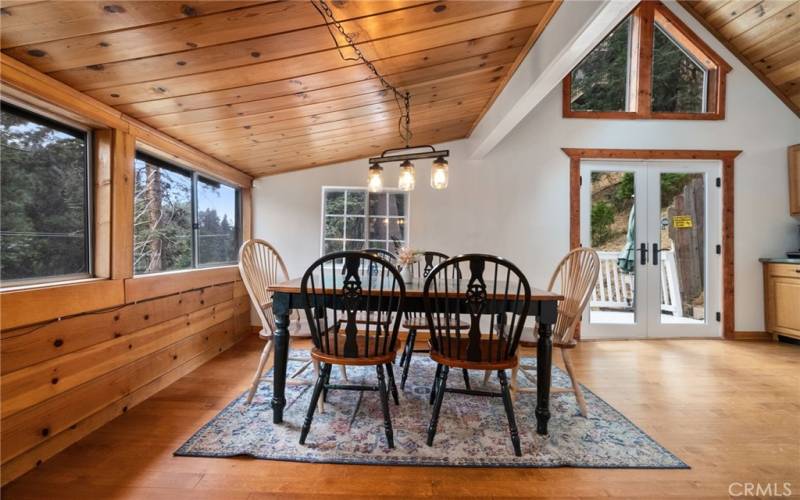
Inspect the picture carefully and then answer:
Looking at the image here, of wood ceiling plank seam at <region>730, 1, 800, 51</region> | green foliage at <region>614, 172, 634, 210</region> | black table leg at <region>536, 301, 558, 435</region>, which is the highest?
wood ceiling plank seam at <region>730, 1, 800, 51</region>

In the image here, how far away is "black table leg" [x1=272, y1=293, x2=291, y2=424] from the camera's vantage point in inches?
76.2

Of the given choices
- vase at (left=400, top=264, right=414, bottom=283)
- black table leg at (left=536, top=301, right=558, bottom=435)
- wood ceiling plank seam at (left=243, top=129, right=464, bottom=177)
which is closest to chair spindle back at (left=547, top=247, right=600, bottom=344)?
black table leg at (left=536, top=301, right=558, bottom=435)

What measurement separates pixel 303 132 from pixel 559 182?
9.61 feet

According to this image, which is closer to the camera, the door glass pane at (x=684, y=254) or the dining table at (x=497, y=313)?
the dining table at (x=497, y=313)

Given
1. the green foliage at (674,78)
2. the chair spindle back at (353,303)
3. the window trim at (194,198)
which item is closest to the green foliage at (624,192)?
the green foliage at (674,78)

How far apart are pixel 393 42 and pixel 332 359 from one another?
171 centimetres

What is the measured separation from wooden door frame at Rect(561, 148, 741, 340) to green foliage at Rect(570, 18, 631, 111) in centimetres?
59

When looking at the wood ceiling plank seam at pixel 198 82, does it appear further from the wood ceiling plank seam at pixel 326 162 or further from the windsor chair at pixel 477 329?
the wood ceiling plank seam at pixel 326 162

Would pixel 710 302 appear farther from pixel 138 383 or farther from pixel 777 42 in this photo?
pixel 138 383

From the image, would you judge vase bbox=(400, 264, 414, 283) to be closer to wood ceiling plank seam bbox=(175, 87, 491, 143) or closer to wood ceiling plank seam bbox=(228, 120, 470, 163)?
wood ceiling plank seam bbox=(175, 87, 491, 143)

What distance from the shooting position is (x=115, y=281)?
6.48ft

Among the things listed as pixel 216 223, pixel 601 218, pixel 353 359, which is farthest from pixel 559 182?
pixel 216 223

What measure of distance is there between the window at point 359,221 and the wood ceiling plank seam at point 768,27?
411 centimetres

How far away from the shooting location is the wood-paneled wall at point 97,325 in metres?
1.46
